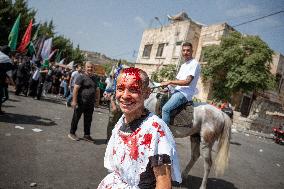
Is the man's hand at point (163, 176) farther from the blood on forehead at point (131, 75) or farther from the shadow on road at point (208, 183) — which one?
the shadow on road at point (208, 183)

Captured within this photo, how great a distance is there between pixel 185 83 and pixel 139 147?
11.6 ft

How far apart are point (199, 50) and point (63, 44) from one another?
28516 mm

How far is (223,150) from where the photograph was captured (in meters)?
5.86

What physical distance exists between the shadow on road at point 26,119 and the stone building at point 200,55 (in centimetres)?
2187

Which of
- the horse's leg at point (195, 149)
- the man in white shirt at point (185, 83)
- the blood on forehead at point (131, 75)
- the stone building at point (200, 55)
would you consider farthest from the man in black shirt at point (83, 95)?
the stone building at point (200, 55)

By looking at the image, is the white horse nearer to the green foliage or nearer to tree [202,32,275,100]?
tree [202,32,275,100]

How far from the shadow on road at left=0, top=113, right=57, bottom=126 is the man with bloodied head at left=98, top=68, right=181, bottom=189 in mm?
6680

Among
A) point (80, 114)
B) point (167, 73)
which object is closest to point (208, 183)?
point (80, 114)

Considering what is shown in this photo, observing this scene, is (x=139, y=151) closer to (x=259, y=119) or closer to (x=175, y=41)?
(x=259, y=119)

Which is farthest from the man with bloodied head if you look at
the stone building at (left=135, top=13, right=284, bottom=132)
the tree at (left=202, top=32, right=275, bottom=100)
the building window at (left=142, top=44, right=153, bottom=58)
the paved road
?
the building window at (left=142, top=44, right=153, bottom=58)

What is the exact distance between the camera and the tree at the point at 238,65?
25500 millimetres

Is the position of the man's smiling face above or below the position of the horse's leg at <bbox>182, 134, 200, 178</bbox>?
above

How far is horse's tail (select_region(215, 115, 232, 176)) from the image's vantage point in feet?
18.9

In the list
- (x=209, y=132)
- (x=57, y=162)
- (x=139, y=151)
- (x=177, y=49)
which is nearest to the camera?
(x=139, y=151)
